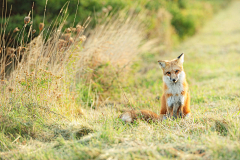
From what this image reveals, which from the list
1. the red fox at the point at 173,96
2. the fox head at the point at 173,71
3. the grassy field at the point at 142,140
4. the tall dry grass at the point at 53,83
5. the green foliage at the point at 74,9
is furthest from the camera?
the green foliage at the point at 74,9

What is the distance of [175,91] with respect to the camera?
409cm

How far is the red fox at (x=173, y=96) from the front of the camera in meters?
4.07

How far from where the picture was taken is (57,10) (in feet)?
24.0

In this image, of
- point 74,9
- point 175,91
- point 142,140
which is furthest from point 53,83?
point 74,9

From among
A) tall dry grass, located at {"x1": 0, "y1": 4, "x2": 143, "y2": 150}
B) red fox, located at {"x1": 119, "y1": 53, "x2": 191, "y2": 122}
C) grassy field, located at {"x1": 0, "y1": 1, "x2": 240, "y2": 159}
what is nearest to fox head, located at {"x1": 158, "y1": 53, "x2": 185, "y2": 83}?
red fox, located at {"x1": 119, "y1": 53, "x2": 191, "y2": 122}

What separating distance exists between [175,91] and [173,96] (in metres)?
0.10

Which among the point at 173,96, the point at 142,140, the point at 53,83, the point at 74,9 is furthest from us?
the point at 74,9

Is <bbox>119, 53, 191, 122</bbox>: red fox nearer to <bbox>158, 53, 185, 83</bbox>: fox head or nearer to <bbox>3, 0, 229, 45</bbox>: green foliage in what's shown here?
<bbox>158, 53, 185, 83</bbox>: fox head

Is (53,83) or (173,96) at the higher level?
(53,83)

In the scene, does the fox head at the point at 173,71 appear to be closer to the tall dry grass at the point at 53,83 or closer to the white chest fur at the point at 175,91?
the white chest fur at the point at 175,91

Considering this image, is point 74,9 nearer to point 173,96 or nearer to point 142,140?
point 173,96

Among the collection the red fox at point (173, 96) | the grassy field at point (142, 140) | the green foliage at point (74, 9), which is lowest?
the grassy field at point (142, 140)

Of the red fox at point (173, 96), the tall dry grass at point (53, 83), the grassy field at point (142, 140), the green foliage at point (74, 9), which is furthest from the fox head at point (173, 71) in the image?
the green foliage at point (74, 9)

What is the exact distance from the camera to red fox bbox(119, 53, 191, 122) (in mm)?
4066
